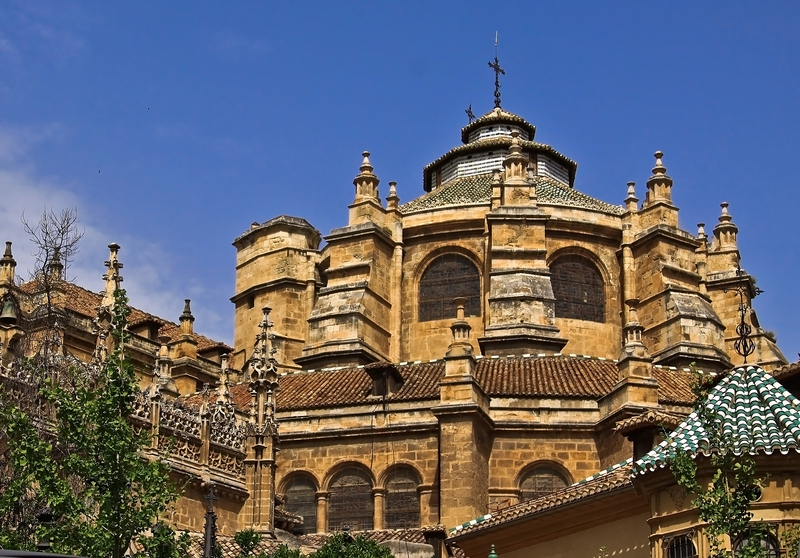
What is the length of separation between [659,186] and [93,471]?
31.4 metres

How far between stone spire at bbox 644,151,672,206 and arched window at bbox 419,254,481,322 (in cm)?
655

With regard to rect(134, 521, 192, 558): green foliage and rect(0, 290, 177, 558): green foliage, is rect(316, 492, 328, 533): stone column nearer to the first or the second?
rect(0, 290, 177, 558): green foliage

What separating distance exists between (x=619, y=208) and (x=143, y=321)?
54.7 feet

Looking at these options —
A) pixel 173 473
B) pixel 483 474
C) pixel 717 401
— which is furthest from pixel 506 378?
pixel 717 401

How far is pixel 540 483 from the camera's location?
35.8 metres

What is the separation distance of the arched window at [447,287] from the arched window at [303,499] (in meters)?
10.6

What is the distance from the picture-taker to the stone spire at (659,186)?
156ft

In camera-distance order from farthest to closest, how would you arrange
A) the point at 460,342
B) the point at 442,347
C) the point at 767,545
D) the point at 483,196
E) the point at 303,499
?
1. the point at 483,196
2. the point at 442,347
3. the point at 303,499
4. the point at 460,342
5. the point at 767,545

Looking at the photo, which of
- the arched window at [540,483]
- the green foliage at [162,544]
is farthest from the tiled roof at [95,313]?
the green foliage at [162,544]

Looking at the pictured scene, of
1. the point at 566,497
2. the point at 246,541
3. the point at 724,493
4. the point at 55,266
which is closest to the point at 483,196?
the point at 246,541

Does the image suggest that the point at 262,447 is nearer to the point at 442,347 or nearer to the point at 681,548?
the point at 681,548

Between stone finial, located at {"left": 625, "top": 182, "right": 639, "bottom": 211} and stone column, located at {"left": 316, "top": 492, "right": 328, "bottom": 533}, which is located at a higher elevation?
stone finial, located at {"left": 625, "top": 182, "right": 639, "bottom": 211}

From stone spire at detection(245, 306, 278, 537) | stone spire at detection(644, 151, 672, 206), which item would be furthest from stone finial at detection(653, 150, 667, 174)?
stone spire at detection(245, 306, 278, 537)

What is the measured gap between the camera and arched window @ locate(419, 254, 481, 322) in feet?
152
